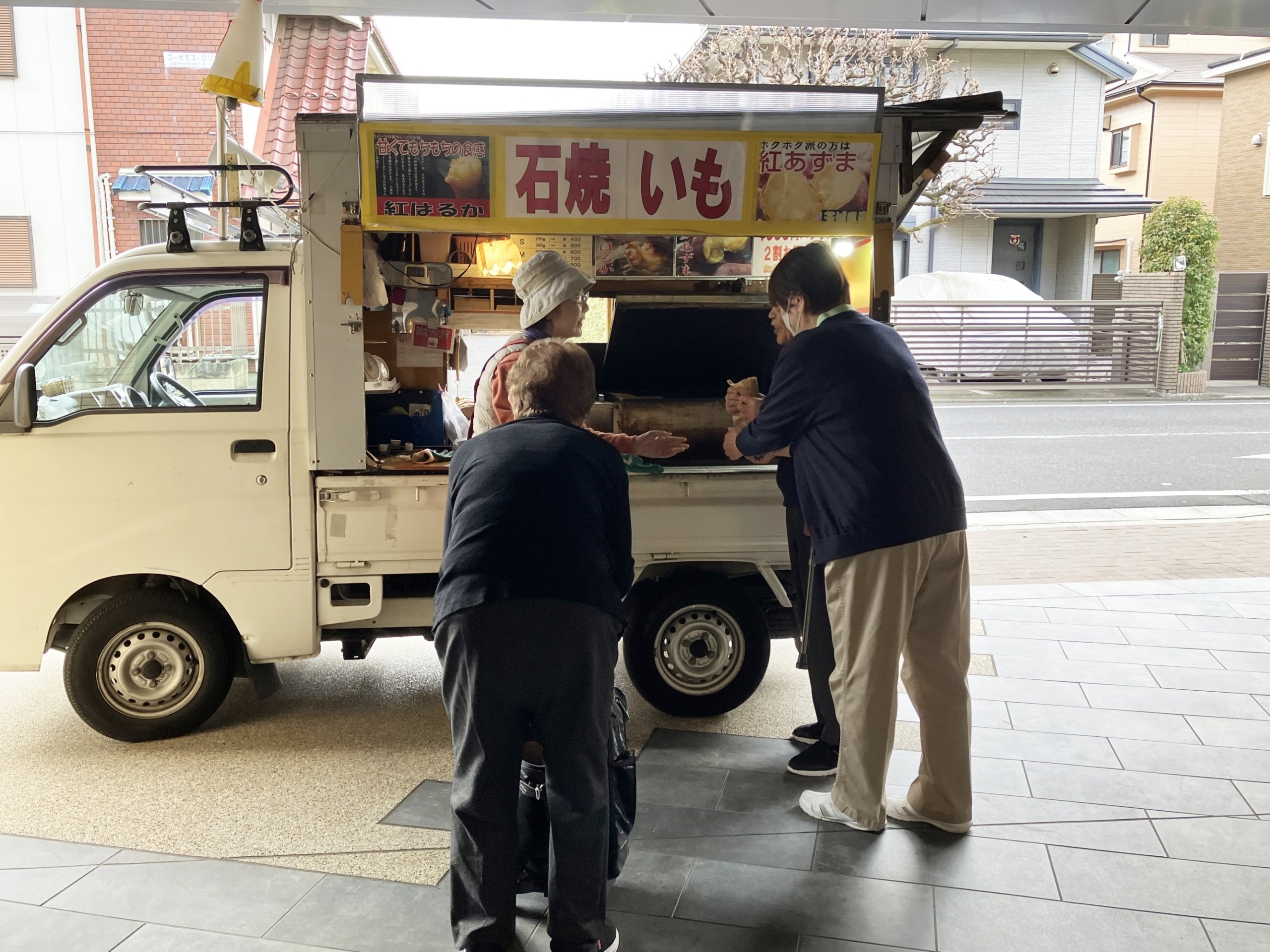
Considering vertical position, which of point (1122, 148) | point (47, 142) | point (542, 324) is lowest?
point (542, 324)

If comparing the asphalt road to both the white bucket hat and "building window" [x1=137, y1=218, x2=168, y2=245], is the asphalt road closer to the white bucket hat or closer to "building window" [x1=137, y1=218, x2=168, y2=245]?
the white bucket hat

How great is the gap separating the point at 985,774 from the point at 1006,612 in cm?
249

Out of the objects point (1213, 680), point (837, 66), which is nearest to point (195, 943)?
point (1213, 680)

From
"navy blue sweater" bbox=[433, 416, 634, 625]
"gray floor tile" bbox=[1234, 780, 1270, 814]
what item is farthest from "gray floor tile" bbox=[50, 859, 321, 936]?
"gray floor tile" bbox=[1234, 780, 1270, 814]

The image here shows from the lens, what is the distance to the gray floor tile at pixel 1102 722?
4652mm

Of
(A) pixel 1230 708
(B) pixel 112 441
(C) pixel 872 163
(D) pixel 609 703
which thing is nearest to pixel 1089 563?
(A) pixel 1230 708

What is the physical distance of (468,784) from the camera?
2.70 m

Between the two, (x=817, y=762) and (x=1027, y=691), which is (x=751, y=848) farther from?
(x=1027, y=691)

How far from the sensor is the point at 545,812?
3.01m

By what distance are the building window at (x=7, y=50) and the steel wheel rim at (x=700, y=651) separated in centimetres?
1612

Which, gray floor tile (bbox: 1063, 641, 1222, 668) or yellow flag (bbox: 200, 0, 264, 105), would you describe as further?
gray floor tile (bbox: 1063, 641, 1222, 668)

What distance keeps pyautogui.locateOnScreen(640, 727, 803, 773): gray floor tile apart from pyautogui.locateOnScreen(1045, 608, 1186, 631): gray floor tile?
2744 millimetres

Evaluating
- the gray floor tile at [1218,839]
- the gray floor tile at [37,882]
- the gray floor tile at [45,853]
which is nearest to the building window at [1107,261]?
the gray floor tile at [1218,839]

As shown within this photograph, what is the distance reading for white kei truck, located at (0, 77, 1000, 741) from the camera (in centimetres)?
421
